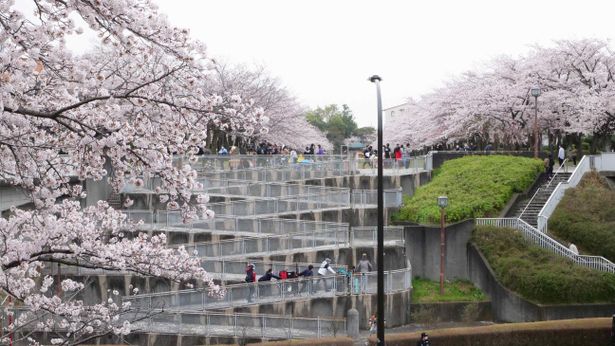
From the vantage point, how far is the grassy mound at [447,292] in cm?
2617

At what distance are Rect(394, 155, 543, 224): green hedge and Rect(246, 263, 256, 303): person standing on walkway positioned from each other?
30.8 ft

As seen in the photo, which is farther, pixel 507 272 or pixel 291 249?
pixel 291 249

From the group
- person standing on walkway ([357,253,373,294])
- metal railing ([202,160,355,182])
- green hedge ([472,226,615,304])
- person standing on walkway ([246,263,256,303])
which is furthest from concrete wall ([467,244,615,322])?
metal railing ([202,160,355,182])

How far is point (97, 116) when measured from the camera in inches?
313

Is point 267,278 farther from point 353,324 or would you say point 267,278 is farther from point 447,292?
point 447,292

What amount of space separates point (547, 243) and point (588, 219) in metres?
2.81

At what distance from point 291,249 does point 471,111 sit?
84.4ft

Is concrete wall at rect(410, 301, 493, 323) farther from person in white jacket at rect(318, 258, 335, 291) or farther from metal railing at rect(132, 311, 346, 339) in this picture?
metal railing at rect(132, 311, 346, 339)

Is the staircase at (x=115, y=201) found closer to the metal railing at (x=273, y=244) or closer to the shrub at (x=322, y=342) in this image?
the metal railing at (x=273, y=244)

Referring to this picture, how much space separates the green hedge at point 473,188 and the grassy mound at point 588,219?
2.43 meters

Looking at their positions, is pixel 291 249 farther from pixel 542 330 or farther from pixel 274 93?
pixel 274 93

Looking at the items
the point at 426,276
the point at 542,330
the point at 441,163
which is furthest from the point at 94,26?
the point at 441,163

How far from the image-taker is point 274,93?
6012 centimetres

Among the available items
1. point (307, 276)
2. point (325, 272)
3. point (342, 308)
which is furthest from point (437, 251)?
point (307, 276)
